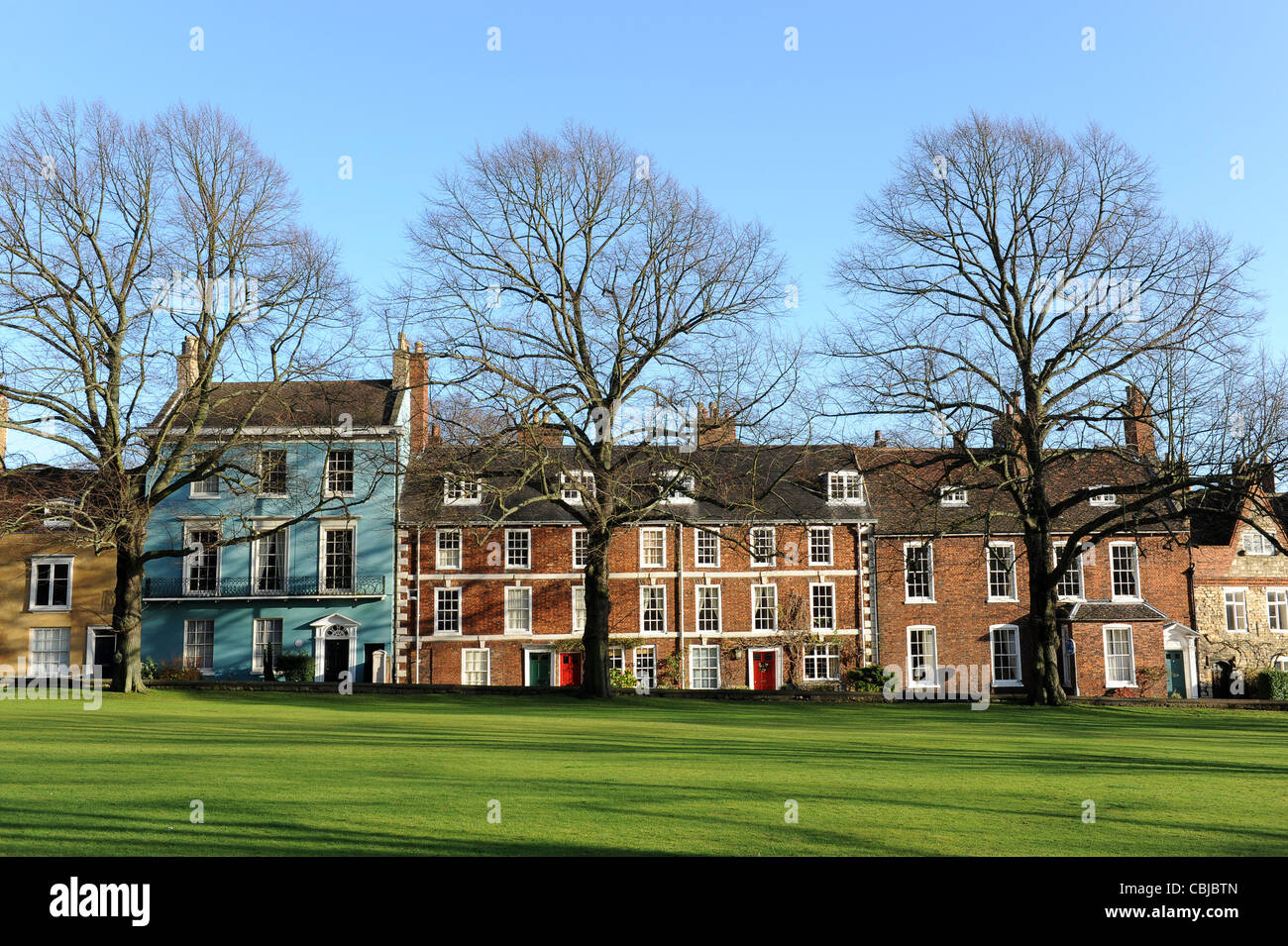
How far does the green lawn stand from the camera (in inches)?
374

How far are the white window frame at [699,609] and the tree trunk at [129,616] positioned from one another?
20009mm

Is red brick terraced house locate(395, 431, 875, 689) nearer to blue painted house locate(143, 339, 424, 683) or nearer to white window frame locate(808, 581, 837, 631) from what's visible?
white window frame locate(808, 581, 837, 631)

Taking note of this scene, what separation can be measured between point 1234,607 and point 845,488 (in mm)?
16275

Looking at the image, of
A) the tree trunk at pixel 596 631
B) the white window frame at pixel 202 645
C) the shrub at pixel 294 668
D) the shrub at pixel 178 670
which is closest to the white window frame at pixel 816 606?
the tree trunk at pixel 596 631

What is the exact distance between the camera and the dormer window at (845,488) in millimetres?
44250

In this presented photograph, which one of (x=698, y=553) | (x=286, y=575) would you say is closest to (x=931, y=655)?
(x=698, y=553)

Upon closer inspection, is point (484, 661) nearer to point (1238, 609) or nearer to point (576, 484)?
point (576, 484)

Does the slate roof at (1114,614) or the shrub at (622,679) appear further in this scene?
the slate roof at (1114,614)

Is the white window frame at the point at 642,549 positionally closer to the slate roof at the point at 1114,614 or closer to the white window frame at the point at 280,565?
the white window frame at the point at 280,565

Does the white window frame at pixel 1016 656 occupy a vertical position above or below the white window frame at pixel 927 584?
below

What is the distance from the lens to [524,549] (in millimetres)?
43844

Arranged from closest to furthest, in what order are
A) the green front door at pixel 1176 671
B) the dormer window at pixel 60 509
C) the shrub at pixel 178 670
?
the dormer window at pixel 60 509
the shrub at pixel 178 670
the green front door at pixel 1176 671

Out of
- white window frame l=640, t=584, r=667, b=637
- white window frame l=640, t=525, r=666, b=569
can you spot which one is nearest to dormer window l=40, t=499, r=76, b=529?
white window frame l=640, t=525, r=666, b=569

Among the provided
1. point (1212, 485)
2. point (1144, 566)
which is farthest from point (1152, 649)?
point (1212, 485)
